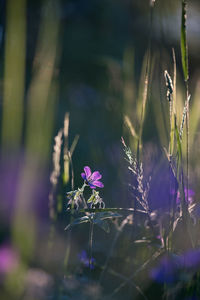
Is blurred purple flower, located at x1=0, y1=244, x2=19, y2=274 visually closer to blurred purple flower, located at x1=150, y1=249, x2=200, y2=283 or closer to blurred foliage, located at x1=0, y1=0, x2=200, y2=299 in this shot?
blurred foliage, located at x1=0, y1=0, x2=200, y2=299

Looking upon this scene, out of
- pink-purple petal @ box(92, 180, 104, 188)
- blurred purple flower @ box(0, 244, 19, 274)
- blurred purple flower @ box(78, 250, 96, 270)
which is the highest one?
pink-purple petal @ box(92, 180, 104, 188)

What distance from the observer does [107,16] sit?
134 inches

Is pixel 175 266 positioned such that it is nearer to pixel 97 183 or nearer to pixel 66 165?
pixel 97 183

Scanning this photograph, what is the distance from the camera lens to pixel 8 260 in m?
0.62

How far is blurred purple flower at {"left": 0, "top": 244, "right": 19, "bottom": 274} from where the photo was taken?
0.58m

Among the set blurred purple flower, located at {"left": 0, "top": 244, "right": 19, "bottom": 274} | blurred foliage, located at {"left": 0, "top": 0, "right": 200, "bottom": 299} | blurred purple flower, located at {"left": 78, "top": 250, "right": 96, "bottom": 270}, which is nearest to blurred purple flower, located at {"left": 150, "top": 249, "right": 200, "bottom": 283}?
blurred foliage, located at {"left": 0, "top": 0, "right": 200, "bottom": 299}

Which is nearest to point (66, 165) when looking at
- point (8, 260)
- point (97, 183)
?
point (97, 183)

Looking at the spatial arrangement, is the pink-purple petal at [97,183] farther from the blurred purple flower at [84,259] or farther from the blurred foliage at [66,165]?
the blurred purple flower at [84,259]

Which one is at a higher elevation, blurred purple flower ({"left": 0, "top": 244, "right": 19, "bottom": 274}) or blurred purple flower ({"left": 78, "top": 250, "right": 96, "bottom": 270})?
blurred purple flower ({"left": 0, "top": 244, "right": 19, "bottom": 274})

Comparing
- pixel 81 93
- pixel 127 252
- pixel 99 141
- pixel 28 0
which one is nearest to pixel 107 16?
pixel 28 0

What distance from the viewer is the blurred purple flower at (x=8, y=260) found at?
58cm

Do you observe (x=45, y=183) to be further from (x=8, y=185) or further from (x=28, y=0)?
(x=28, y=0)

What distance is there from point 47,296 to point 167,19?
653mm

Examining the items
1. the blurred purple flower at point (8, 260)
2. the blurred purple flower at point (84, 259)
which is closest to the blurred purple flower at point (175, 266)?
the blurred purple flower at point (84, 259)
